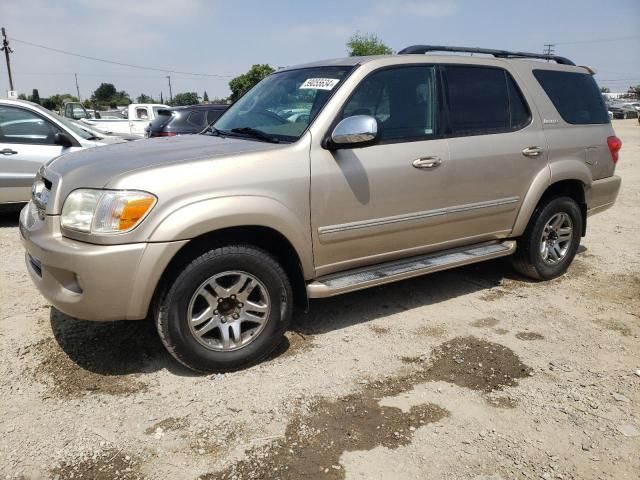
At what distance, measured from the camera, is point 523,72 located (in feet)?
14.7

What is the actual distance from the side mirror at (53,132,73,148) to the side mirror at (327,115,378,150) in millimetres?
4897

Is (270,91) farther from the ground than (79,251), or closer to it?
farther from the ground

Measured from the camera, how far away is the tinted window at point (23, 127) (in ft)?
21.7

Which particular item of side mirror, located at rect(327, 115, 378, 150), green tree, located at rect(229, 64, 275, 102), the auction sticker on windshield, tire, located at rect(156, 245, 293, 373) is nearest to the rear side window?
the auction sticker on windshield

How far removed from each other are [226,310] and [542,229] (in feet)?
9.81

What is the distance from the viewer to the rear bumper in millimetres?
4934

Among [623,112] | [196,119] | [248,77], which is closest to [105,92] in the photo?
[248,77]

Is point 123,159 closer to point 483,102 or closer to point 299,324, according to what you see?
point 299,324

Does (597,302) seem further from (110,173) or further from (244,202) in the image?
(110,173)

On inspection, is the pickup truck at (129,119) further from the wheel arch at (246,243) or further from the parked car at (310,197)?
the wheel arch at (246,243)

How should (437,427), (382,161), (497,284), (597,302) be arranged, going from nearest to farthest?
(437,427)
(382,161)
(597,302)
(497,284)

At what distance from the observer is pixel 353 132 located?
3.21 m

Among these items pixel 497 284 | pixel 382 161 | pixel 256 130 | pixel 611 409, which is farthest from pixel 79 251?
pixel 497 284

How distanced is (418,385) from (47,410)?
2.05 m
